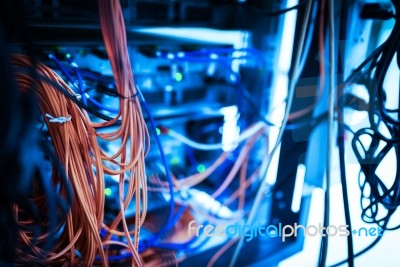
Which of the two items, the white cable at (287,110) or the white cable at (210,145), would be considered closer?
the white cable at (287,110)

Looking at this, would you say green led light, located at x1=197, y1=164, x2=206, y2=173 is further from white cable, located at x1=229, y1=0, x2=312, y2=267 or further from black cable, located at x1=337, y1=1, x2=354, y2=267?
black cable, located at x1=337, y1=1, x2=354, y2=267

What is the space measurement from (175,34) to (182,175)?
39 centimetres

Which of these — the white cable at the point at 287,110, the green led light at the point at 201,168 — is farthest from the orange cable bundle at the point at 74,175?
the green led light at the point at 201,168

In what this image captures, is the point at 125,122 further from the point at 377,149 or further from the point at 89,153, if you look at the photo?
the point at 377,149

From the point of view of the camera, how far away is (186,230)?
776 mm

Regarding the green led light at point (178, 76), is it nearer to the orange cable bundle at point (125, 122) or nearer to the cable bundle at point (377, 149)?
the orange cable bundle at point (125, 122)

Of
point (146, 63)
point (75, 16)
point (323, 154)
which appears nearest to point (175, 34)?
point (146, 63)

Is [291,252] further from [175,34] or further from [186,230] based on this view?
[175,34]

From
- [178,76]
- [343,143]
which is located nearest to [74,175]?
[178,76]

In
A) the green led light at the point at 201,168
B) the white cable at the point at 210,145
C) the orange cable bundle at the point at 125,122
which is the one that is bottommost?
the green led light at the point at 201,168

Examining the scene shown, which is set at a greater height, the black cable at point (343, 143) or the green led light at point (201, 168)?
the black cable at point (343, 143)

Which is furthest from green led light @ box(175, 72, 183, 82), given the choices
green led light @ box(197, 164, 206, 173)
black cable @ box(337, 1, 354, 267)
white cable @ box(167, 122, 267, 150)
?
black cable @ box(337, 1, 354, 267)

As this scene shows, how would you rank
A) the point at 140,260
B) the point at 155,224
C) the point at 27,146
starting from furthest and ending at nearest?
1. the point at 155,224
2. the point at 140,260
3. the point at 27,146

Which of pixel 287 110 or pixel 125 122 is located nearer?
pixel 125 122
